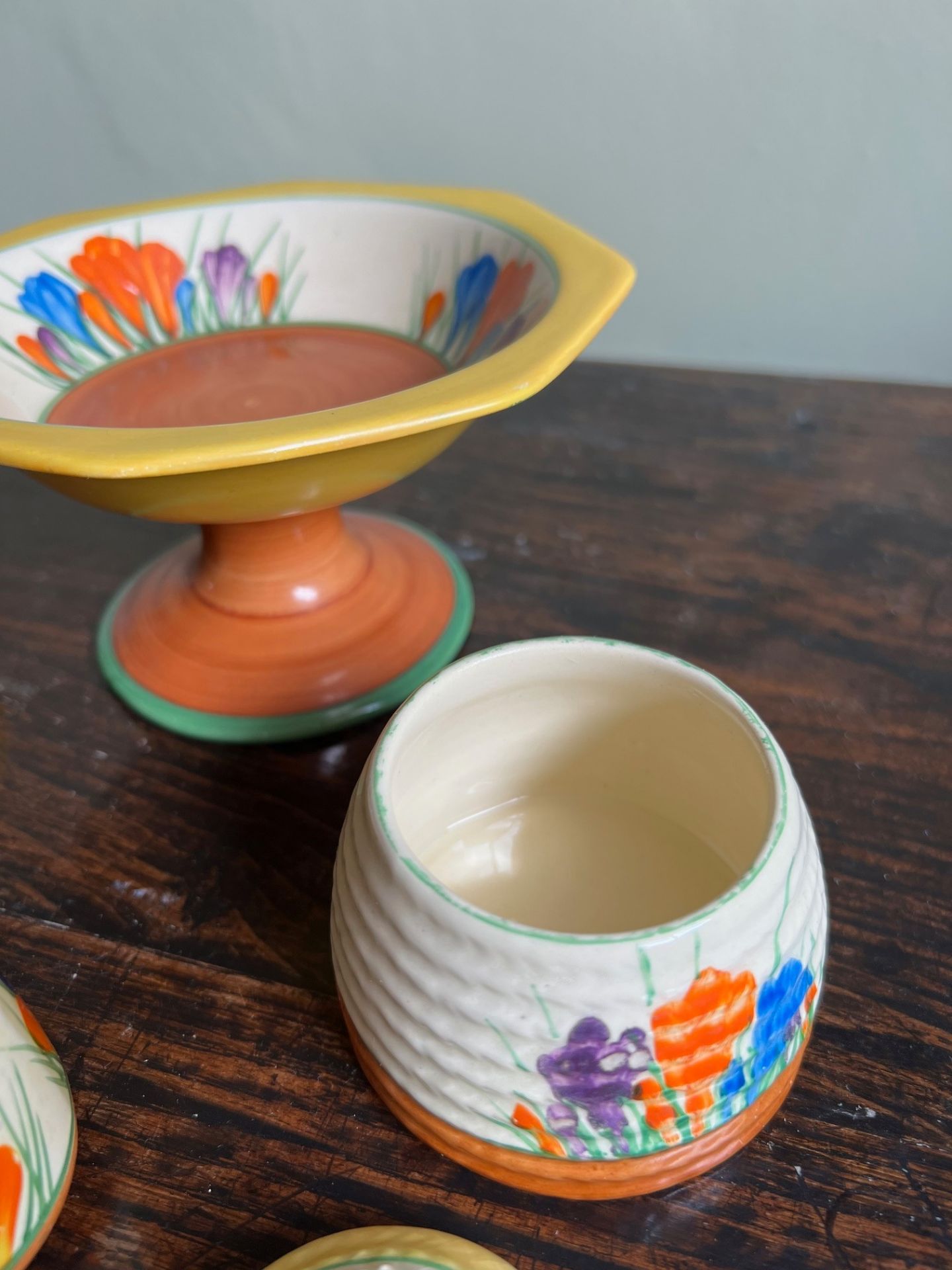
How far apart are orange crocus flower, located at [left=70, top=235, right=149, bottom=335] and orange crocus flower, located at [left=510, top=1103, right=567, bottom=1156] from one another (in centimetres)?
41

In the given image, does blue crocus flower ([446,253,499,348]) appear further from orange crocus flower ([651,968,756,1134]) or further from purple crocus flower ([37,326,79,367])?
orange crocus flower ([651,968,756,1134])

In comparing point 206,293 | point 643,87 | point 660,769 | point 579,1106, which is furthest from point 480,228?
point 643,87

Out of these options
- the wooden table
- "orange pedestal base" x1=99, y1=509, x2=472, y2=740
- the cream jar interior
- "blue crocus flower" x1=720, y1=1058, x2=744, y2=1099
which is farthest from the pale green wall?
"blue crocus flower" x1=720, y1=1058, x2=744, y2=1099

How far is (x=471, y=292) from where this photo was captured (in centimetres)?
49

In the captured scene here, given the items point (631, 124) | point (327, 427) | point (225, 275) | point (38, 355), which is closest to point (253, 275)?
point (225, 275)

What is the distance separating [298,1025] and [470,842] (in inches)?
3.0

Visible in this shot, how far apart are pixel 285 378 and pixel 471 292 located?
0.09 metres

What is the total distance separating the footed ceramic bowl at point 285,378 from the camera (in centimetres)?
38

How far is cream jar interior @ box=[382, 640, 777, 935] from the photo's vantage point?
30cm

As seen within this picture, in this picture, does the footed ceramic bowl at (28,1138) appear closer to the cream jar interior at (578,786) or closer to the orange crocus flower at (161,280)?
the cream jar interior at (578,786)

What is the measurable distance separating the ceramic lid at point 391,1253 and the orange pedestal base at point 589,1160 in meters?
→ 0.02

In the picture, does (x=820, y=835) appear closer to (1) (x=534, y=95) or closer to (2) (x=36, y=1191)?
(2) (x=36, y=1191)

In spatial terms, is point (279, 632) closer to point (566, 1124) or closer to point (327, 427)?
point (327, 427)

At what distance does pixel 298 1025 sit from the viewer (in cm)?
32
